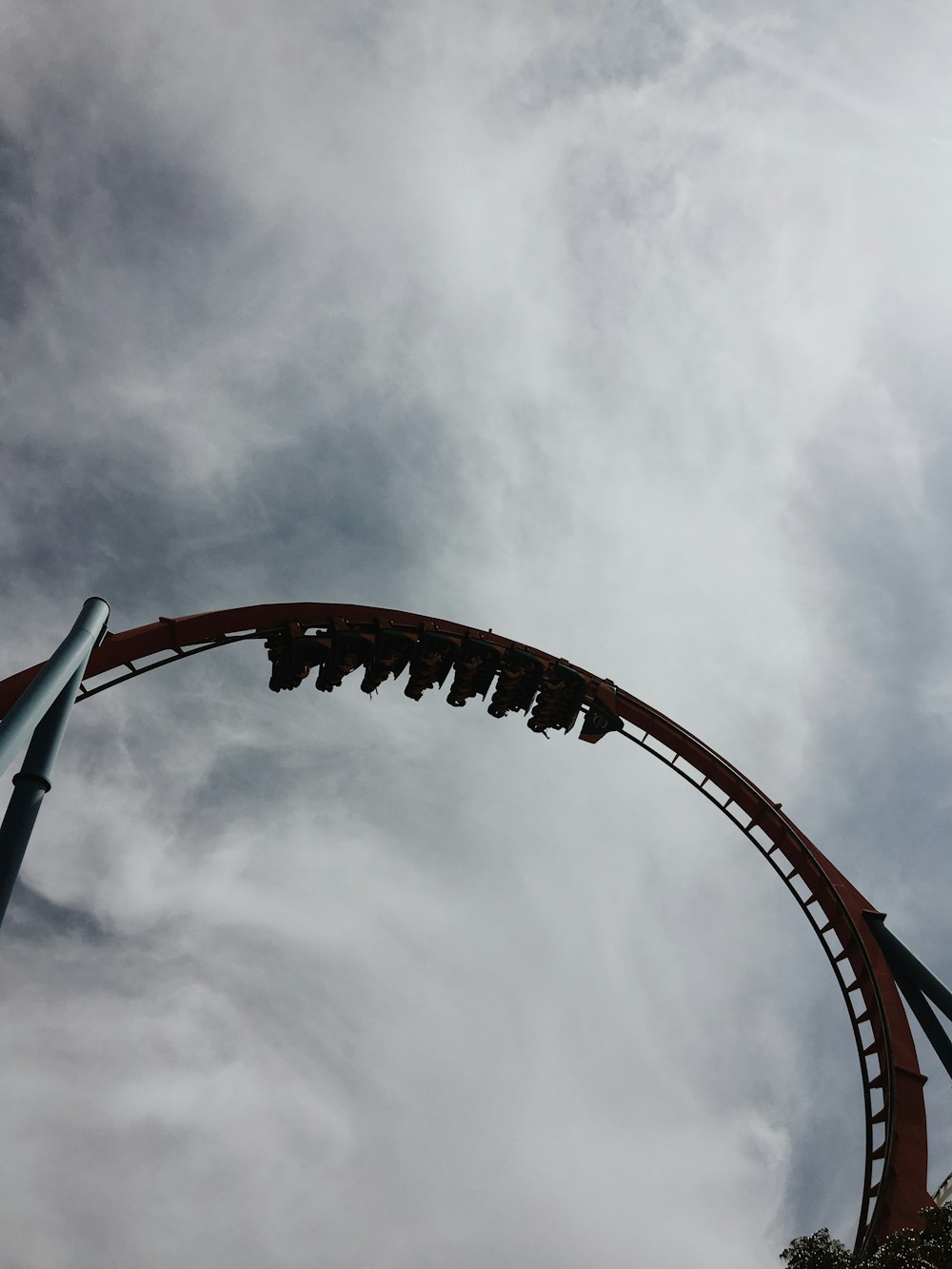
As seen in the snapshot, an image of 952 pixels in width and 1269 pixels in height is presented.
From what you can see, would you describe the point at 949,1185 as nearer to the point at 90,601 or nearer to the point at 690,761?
the point at 690,761

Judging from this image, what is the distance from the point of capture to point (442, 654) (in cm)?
1584

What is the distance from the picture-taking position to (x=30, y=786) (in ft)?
25.5

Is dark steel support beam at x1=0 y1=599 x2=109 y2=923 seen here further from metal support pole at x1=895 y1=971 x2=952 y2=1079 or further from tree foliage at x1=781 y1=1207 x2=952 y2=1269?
metal support pole at x1=895 y1=971 x2=952 y2=1079

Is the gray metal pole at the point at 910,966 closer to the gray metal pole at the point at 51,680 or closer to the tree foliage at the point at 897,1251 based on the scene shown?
the tree foliage at the point at 897,1251

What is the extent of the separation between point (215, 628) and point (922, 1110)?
13.6 m

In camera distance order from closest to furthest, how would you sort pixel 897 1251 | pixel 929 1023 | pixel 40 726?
pixel 897 1251 < pixel 40 726 < pixel 929 1023

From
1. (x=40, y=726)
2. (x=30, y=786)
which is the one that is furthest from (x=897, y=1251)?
(x=40, y=726)

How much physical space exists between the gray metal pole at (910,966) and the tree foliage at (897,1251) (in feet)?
19.2

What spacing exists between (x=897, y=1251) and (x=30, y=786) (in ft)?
31.1

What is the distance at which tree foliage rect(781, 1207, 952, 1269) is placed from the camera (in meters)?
6.96

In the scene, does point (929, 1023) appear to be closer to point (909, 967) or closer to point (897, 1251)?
point (909, 967)

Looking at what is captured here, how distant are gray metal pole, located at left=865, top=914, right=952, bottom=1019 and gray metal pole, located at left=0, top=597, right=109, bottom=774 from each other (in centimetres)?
1417

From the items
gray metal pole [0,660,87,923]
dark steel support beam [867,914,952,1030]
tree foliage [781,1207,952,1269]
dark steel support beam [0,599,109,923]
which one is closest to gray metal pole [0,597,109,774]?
dark steel support beam [0,599,109,923]

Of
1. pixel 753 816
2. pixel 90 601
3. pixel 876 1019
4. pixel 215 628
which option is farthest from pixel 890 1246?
pixel 215 628
